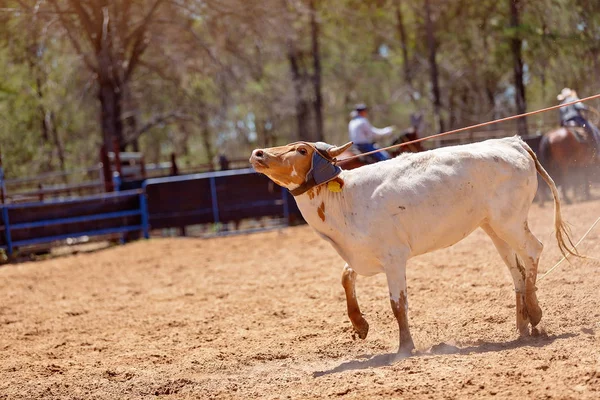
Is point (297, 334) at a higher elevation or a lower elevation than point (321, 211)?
lower

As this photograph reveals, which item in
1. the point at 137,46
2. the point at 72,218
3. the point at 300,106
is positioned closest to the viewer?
the point at 72,218

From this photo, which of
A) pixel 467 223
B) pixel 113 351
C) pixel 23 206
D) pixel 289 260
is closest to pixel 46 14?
pixel 23 206

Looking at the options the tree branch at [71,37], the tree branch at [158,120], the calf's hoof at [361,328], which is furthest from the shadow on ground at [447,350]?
the tree branch at [158,120]

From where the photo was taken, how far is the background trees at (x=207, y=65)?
834 inches

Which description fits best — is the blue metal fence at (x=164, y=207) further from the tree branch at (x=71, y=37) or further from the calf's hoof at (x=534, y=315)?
the calf's hoof at (x=534, y=315)

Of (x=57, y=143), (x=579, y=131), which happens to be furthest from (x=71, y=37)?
(x=579, y=131)

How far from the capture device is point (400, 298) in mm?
5930

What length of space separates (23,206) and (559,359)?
43.4ft

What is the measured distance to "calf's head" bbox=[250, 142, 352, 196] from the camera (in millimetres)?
6082

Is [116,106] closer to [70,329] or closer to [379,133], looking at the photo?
[379,133]

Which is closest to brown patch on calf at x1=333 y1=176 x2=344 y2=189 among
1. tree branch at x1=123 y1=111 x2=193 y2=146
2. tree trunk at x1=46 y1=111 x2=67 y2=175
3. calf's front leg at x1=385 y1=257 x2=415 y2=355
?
calf's front leg at x1=385 y1=257 x2=415 y2=355

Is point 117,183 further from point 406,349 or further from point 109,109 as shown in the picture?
point 406,349

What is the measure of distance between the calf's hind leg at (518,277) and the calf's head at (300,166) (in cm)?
145

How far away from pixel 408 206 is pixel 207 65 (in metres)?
18.3
